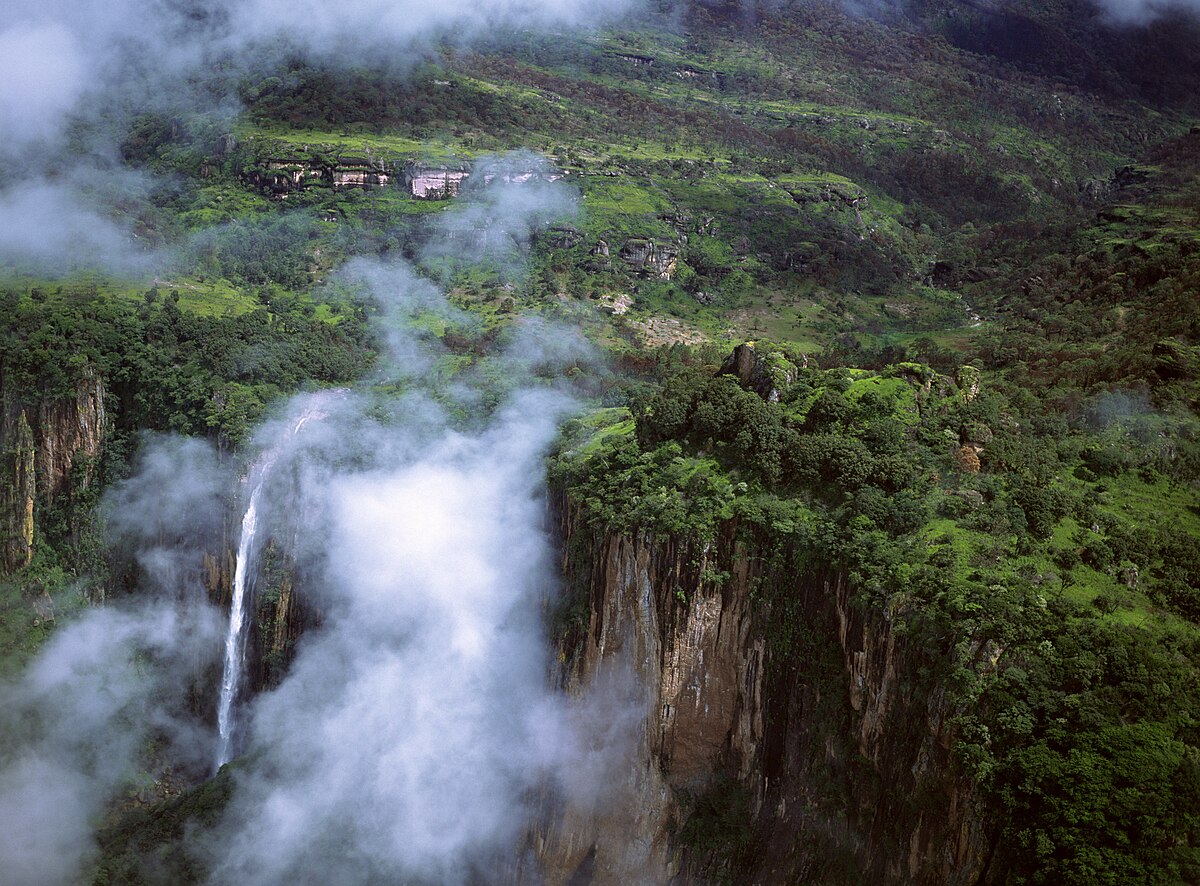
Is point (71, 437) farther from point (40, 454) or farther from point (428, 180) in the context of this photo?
point (428, 180)

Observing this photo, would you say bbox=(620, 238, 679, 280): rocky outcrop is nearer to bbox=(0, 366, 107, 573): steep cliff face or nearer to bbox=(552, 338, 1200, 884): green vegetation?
bbox=(0, 366, 107, 573): steep cliff face

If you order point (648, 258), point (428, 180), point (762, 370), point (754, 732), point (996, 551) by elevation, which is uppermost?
point (762, 370)

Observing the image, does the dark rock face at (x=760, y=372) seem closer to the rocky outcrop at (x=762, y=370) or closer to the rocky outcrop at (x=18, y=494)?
the rocky outcrop at (x=762, y=370)

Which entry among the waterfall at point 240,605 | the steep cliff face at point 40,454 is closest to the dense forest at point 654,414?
the steep cliff face at point 40,454

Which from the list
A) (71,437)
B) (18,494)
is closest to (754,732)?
(71,437)

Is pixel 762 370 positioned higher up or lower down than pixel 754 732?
higher up

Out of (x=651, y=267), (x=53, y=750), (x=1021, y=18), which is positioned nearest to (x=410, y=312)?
(x=651, y=267)

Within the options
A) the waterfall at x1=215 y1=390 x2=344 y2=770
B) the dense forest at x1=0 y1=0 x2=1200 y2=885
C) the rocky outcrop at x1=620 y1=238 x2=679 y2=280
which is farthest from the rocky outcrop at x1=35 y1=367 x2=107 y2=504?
the rocky outcrop at x1=620 y1=238 x2=679 y2=280
